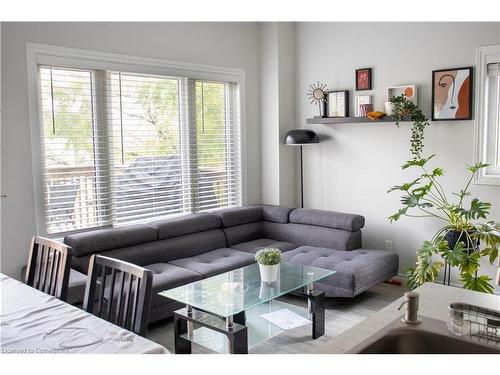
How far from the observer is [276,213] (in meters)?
5.00

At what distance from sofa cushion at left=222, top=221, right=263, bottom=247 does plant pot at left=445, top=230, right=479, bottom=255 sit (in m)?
1.87

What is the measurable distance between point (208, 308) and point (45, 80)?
7.33 ft

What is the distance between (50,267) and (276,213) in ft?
9.30

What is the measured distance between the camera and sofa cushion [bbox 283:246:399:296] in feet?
12.5

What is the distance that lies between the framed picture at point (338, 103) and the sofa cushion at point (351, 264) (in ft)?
4.68

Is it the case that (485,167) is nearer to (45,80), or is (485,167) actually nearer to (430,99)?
(430,99)

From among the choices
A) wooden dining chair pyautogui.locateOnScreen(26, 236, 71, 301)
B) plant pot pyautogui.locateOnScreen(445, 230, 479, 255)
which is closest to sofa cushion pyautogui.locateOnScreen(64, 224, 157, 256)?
wooden dining chair pyautogui.locateOnScreen(26, 236, 71, 301)

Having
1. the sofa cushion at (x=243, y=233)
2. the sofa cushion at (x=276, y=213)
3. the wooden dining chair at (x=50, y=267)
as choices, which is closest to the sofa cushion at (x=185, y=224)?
the sofa cushion at (x=243, y=233)

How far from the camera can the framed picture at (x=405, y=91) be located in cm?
445

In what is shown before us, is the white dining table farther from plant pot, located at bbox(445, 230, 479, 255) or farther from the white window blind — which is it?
the white window blind

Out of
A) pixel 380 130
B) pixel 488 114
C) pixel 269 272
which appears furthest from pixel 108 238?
pixel 488 114

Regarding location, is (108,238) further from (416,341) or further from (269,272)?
(416,341)

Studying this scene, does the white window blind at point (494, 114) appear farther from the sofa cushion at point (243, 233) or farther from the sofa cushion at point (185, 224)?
A: the sofa cushion at point (185, 224)
